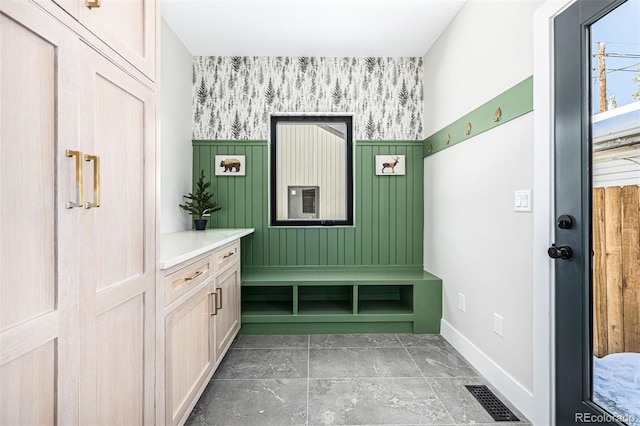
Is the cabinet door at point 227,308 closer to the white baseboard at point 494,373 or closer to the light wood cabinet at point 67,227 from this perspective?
the light wood cabinet at point 67,227

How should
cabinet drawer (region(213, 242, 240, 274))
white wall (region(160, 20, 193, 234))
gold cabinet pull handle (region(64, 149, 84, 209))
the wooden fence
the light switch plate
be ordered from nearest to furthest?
gold cabinet pull handle (region(64, 149, 84, 209)), the wooden fence, the light switch plate, cabinet drawer (region(213, 242, 240, 274)), white wall (region(160, 20, 193, 234))

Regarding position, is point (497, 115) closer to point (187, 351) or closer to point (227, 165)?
point (187, 351)

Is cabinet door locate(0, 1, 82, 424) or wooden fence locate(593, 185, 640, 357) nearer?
cabinet door locate(0, 1, 82, 424)

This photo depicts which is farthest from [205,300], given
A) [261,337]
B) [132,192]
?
[261,337]

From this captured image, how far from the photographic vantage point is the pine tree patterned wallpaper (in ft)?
10.5

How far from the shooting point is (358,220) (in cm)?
324

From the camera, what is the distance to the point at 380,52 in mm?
3121

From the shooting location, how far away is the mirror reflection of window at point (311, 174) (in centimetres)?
333

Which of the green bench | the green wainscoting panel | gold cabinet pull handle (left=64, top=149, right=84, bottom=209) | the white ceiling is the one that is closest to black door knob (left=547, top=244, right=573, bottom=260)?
the green wainscoting panel

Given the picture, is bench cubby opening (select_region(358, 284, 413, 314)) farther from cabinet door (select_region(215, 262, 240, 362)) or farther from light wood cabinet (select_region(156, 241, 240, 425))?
light wood cabinet (select_region(156, 241, 240, 425))

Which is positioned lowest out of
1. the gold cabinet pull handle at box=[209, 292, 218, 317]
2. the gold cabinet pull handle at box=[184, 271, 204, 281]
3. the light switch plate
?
the gold cabinet pull handle at box=[209, 292, 218, 317]

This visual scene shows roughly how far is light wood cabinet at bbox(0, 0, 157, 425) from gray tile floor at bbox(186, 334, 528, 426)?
805 millimetres

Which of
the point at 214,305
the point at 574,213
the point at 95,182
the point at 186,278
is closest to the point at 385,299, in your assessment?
the point at 214,305

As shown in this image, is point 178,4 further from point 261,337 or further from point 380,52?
point 261,337
